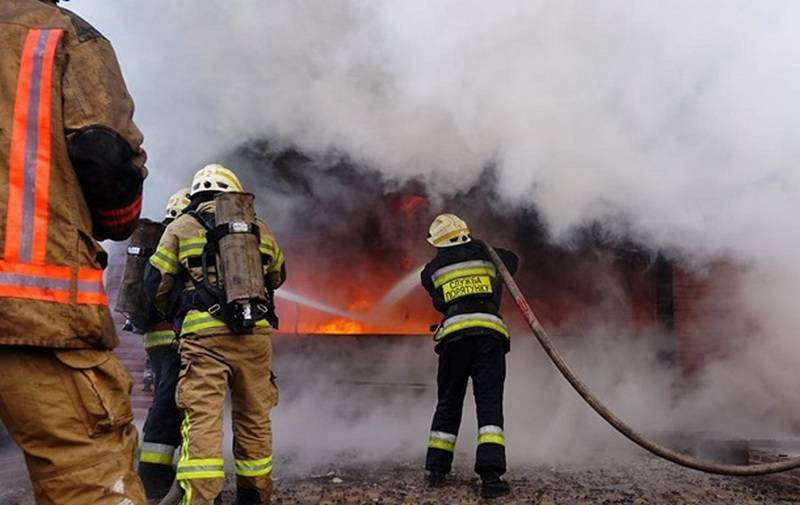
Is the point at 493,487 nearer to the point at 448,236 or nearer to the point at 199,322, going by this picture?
the point at 448,236

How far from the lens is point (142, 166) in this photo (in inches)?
73.0

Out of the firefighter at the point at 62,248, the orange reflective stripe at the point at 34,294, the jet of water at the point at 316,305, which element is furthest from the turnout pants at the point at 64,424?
the jet of water at the point at 316,305

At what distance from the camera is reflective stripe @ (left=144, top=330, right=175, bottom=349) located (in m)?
3.82

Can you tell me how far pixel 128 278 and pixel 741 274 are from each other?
16.1 ft

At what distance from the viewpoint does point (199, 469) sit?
2879 mm

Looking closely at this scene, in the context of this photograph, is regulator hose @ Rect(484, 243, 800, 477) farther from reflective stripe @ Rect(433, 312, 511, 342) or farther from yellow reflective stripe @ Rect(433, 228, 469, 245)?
yellow reflective stripe @ Rect(433, 228, 469, 245)

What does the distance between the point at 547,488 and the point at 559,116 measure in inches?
105

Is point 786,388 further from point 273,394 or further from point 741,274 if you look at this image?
point 273,394

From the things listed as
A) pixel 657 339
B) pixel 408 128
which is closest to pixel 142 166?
pixel 408 128


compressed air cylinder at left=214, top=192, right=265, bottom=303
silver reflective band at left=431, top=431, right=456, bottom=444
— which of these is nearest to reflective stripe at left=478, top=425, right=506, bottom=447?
silver reflective band at left=431, top=431, right=456, bottom=444

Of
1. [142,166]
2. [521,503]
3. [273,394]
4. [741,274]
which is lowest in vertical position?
[521,503]

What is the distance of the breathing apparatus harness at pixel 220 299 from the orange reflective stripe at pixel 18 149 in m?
1.50

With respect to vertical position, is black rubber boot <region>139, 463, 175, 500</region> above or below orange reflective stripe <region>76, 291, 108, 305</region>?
below

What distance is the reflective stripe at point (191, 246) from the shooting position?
3.25 m
